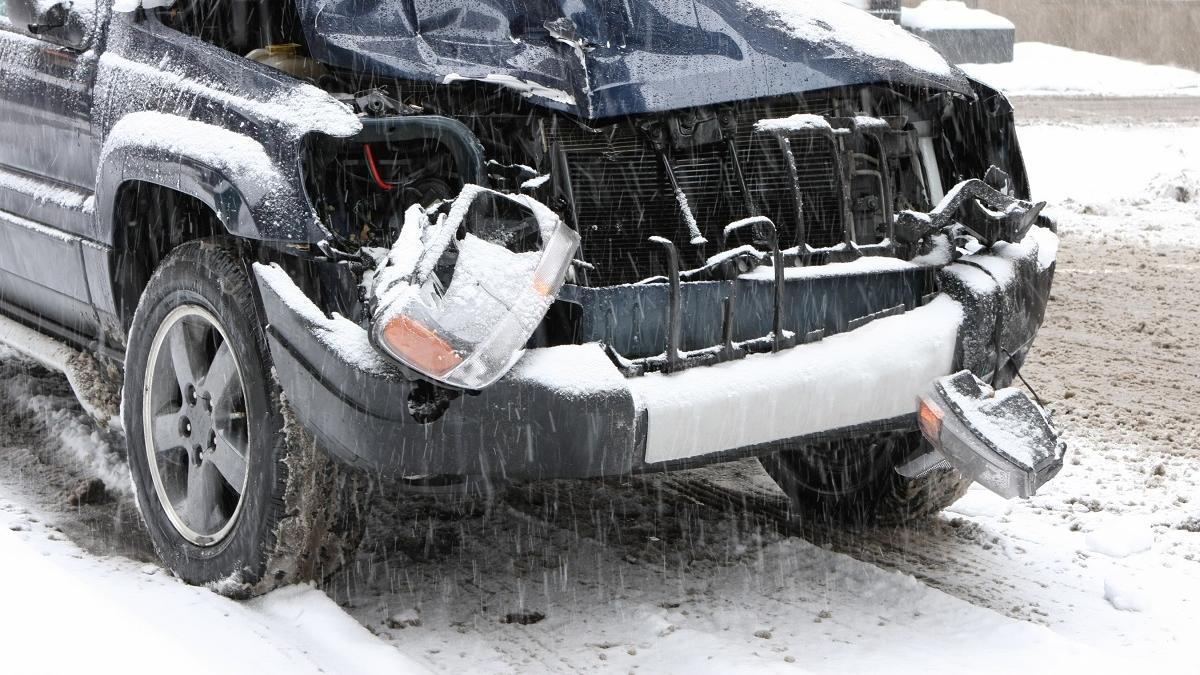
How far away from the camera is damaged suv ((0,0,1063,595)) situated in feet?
10.3

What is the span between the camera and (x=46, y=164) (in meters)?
4.42

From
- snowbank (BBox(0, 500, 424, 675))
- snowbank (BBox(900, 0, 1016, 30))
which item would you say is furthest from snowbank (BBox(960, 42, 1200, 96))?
snowbank (BBox(0, 500, 424, 675))

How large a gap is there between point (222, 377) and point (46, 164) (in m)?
1.31

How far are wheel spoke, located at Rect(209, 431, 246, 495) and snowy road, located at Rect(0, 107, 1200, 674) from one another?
29 cm

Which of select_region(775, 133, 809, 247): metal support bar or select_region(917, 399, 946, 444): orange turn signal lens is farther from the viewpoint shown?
select_region(775, 133, 809, 247): metal support bar

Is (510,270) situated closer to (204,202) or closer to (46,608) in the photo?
(204,202)

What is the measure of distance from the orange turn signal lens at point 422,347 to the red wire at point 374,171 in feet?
2.48

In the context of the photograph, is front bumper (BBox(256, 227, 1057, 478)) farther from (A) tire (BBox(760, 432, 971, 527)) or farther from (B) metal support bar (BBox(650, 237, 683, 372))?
(A) tire (BBox(760, 432, 971, 527))

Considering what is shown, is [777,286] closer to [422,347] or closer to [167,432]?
[422,347]

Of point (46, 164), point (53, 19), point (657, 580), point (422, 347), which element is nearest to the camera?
point (422, 347)

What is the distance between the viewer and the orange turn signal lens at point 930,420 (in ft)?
11.6

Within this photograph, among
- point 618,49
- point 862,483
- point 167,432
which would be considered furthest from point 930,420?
point 167,432

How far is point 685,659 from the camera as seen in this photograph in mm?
3400

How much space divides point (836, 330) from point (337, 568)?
1381mm
